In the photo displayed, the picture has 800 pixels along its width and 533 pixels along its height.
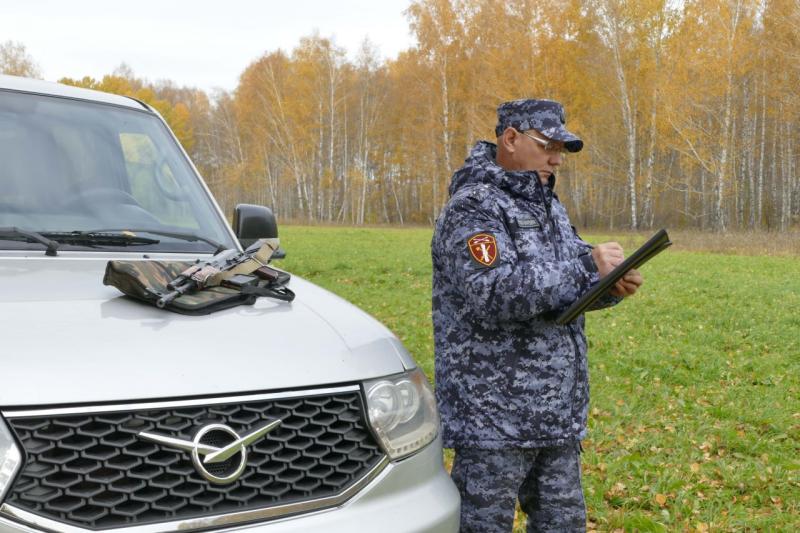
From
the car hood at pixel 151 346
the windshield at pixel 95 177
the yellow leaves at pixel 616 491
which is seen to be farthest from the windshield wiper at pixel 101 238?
the yellow leaves at pixel 616 491

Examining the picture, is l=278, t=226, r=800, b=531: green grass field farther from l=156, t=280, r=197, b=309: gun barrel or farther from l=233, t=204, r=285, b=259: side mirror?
l=156, t=280, r=197, b=309: gun barrel

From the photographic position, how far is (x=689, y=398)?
7.02 meters

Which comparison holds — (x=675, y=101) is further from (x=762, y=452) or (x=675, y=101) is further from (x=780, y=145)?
(x=762, y=452)

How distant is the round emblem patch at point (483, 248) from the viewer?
2609mm

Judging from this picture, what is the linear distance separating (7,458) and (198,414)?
1.38 feet

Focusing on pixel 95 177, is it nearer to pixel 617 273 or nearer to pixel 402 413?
pixel 402 413

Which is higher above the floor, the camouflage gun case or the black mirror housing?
the black mirror housing

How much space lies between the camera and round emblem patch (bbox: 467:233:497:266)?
261 cm

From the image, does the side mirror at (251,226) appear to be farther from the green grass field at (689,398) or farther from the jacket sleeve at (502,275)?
the green grass field at (689,398)

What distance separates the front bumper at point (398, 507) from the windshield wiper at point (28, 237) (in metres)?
1.38

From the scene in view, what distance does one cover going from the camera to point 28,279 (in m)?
2.34

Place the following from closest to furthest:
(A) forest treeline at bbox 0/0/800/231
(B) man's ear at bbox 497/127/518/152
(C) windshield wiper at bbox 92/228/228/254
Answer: (B) man's ear at bbox 497/127/518/152 < (C) windshield wiper at bbox 92/228/228/254 < (A) forest treeline at bbox 0/0/800/231

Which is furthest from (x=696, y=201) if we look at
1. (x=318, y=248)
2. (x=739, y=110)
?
(x=318, y=248)

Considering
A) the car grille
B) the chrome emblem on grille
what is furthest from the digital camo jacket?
the chrome emblem on grille
